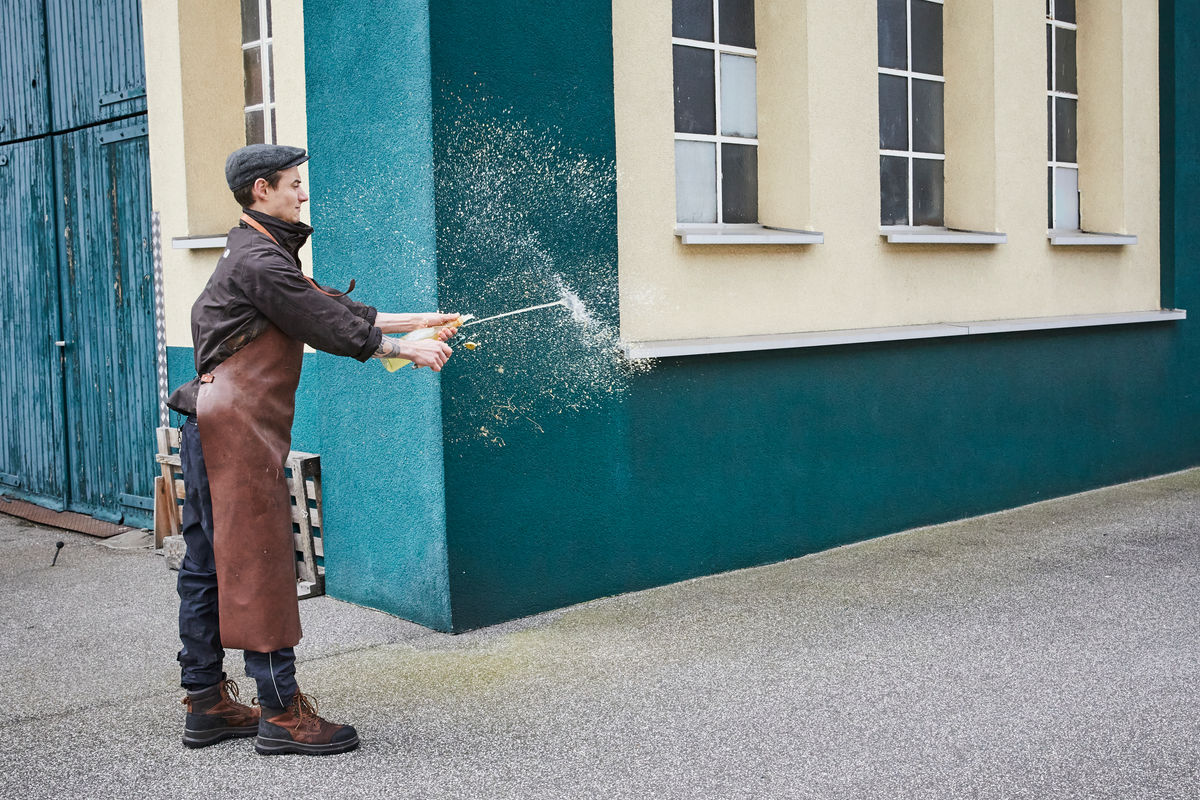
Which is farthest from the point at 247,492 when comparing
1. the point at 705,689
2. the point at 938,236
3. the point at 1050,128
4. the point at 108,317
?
the point at 1050,128

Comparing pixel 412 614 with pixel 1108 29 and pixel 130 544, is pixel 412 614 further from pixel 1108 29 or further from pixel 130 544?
pixel 1108 29

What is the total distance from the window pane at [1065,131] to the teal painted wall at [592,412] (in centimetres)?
208

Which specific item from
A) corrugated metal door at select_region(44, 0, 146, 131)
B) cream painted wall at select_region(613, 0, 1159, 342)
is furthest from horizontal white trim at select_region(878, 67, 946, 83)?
corrugated metal door at select_region(44, 0, 146, 131)

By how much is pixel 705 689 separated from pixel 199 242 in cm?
370

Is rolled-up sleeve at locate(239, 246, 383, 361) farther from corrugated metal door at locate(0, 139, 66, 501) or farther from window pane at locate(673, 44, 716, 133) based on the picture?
corrugated metal door at locate(0, 139, 66, 501)

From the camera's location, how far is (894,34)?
763cm

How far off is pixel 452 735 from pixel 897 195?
4.82 metres

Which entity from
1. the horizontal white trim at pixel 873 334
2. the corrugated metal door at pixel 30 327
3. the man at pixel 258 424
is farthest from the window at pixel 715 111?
the corrugated metal door at pixel 30 327

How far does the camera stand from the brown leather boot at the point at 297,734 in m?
3.92

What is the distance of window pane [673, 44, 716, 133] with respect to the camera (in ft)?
21.4

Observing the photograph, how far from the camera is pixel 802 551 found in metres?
6.81

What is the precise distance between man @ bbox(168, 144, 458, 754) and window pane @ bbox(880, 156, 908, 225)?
4293 millimetres

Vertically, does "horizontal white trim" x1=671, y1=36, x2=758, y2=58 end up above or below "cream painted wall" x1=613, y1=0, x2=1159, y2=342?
above

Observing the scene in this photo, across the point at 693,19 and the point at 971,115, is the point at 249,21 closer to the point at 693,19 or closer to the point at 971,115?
the point at 693,19
